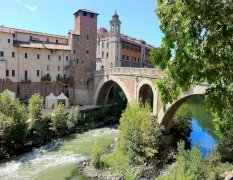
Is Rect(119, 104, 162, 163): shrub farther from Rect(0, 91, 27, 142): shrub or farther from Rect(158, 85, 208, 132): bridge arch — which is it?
Rect(0, 91, 27, 142): shrub

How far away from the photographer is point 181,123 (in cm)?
2791

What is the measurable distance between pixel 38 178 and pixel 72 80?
2279 centimetres

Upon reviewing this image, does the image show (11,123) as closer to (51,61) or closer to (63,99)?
(63,99)

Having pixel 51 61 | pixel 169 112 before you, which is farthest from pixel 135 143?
pixel 51 61

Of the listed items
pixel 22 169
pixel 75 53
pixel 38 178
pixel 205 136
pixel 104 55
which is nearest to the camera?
pixel 38 178

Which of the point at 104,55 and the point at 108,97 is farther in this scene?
the point at 104,55

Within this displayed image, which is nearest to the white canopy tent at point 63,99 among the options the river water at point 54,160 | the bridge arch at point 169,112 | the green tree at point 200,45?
the river water at point 54,160

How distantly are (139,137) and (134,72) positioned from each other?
11245 millimetres

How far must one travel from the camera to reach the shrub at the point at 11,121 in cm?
2294

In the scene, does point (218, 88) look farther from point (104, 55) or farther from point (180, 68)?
point (104, 55)

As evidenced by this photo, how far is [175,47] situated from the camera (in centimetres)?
670

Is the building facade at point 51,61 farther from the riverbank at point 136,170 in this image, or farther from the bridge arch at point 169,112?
the riverbank at point 136,170

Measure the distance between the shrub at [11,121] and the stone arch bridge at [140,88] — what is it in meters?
10.9

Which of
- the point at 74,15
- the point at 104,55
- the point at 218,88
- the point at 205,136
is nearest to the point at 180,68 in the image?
the point at 218,88
